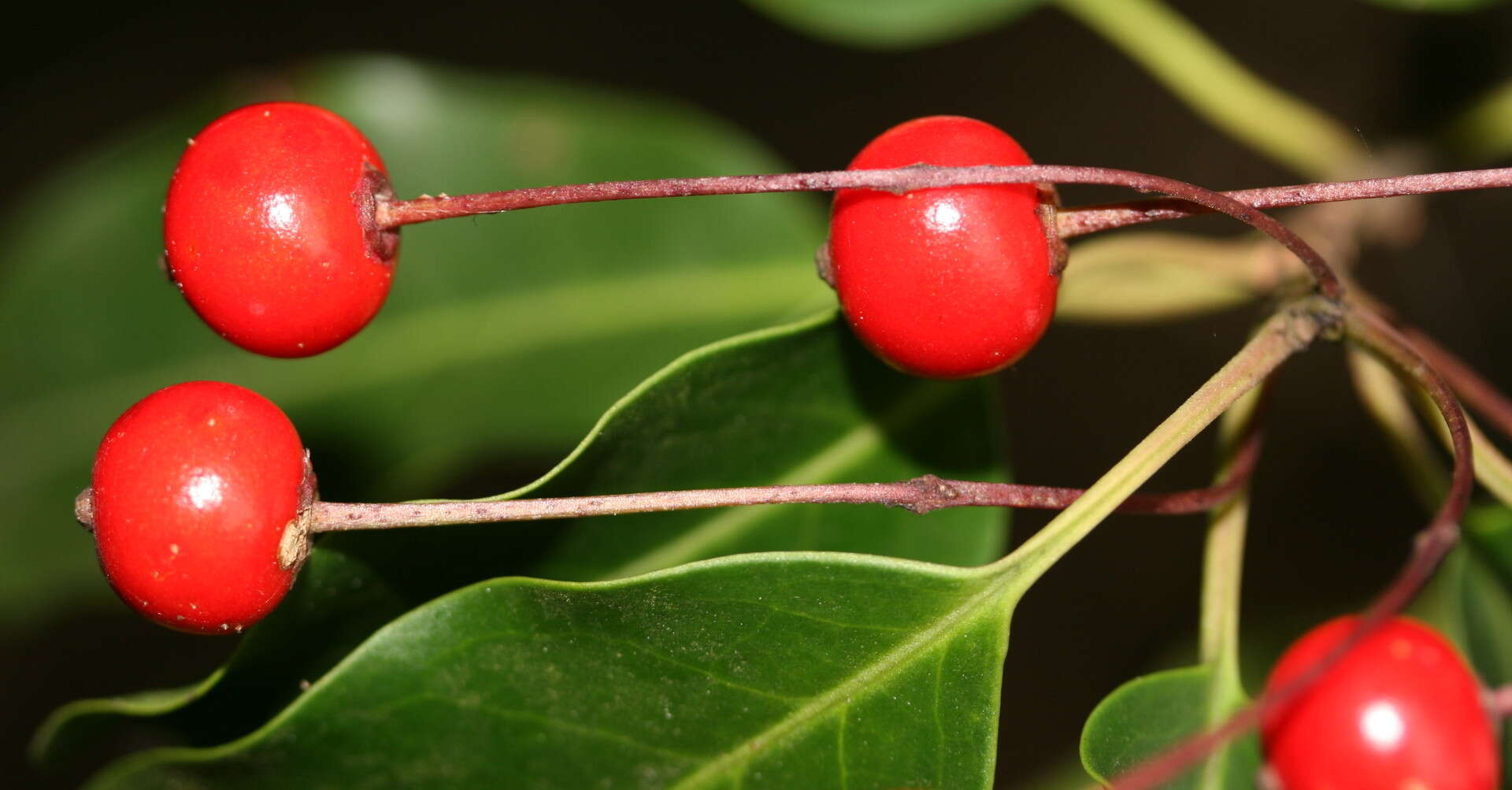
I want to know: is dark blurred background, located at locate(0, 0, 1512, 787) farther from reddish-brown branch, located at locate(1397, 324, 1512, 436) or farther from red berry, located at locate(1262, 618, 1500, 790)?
red berry, located at locate(1262, 618, 1500, 790)

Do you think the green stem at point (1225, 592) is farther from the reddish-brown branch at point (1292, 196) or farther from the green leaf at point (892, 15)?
the green leaf at point (892, 15)

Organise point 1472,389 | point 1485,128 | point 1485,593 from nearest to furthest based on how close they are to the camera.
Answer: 1. point 1472,389
2. point 1485,593
3. point 1485,128

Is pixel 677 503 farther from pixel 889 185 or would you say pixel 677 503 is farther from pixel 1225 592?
pixel 1225 592

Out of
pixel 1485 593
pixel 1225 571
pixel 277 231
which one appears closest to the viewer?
pixel 277 231

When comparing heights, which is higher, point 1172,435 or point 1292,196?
point 1292,196

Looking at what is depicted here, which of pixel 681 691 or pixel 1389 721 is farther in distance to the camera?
pixel 681 691

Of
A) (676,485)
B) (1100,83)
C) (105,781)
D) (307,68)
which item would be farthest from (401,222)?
(1100,83)

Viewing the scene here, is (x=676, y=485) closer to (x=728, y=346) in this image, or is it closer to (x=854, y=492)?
(x=728, y=346)

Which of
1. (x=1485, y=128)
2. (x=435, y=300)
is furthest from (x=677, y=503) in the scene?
(x=1485, y=128)
